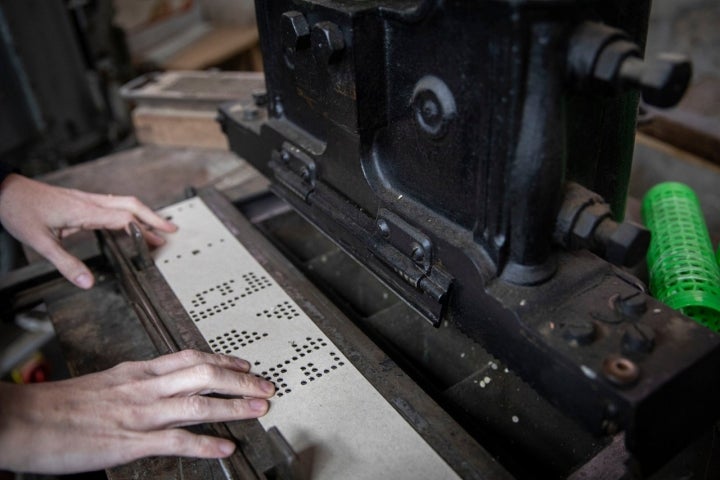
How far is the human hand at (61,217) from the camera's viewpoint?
1354 millimetres

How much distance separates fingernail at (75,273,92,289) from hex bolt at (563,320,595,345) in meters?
1.04

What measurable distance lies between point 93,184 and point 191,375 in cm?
125

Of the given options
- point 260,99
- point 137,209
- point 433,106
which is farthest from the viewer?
point 260,99

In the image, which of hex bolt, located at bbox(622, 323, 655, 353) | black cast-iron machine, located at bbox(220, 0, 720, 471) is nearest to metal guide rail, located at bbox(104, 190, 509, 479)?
black cast-iron machine, located at bbox(220, 0, 720, 471)

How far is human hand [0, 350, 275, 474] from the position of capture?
87cm

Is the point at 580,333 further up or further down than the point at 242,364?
further up

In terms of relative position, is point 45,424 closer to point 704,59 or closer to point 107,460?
point 107,460

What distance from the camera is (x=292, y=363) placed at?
1.03 meters

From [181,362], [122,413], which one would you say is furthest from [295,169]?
[122,413]

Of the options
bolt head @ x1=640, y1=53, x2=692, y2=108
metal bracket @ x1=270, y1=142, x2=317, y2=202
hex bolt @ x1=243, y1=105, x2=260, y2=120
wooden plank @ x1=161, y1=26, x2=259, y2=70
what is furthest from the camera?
wooden plank @ x1=161, y1=26, x2=259, y2=70

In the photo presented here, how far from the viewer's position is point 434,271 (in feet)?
3.15

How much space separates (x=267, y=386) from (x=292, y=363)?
72 millimetres

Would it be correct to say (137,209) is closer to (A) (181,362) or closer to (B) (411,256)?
(A) (181,362)

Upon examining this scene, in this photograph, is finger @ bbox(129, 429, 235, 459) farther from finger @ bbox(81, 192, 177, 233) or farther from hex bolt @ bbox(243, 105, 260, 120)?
hex bolt @ bbox(243, 105, 260, 120)
